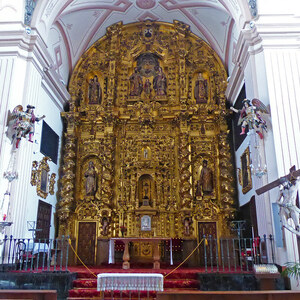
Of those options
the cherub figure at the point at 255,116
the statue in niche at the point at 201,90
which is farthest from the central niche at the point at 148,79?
the cherub figure at the point at 255,116

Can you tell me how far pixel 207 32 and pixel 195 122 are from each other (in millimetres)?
3991

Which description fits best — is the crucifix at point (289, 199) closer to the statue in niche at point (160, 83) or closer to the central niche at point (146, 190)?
the central niche at point (146, 190)

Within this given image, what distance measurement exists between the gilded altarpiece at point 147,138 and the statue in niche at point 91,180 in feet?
0.13

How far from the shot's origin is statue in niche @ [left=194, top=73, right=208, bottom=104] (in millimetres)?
14547

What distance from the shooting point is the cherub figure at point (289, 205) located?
710 cm

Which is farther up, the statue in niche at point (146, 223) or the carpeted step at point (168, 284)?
the statue in niche at point (146, 223)

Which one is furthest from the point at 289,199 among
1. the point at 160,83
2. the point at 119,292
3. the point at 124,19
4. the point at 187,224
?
the point at 124,19

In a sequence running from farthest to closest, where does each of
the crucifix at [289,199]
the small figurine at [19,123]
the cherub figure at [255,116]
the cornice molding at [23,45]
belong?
the cornice molding at [23,45]
the small figurine at [19,123]
the cherub figure at [255,116]
the crucifix at [289,199]

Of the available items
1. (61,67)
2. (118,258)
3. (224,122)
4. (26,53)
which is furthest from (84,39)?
(118,258)

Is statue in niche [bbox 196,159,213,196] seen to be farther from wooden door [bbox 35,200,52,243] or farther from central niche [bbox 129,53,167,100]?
wooden door [bbox 35,200,52,243]

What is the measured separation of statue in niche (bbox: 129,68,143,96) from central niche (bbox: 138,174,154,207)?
368 centimetres

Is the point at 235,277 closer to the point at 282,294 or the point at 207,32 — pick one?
the point at 282,294

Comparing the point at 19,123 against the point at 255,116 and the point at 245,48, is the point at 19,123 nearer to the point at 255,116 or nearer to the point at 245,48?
the point at 255,116

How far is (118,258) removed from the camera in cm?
1234
